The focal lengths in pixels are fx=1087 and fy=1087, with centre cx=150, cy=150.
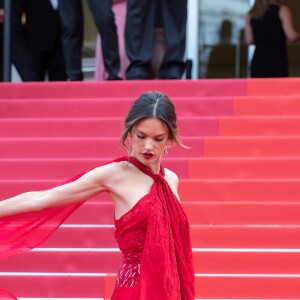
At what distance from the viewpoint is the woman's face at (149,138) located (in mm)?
4395

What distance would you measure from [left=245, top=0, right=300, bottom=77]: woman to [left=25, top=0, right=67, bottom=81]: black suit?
1846mm

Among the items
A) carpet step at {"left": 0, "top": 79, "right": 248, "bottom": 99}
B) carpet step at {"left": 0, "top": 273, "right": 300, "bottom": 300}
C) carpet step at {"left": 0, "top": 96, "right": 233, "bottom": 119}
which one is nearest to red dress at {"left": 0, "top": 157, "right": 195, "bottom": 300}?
carpet step at {"left": 0, "top": 273, "right": 300, "bottom": 300}

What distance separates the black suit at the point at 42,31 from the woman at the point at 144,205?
19.1ft

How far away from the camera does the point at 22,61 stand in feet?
34.0

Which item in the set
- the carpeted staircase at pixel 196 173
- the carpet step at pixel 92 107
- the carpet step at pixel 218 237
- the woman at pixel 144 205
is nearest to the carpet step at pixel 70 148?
the carpeted staircase at pixel 196 173

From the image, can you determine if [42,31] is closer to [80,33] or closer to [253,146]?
[80,33]

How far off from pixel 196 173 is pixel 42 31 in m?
3.02

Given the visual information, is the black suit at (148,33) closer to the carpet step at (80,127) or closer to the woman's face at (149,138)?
the carpet step at (80,127)

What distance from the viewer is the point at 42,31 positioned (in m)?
10.3

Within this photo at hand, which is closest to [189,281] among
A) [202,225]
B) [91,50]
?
[202,225]

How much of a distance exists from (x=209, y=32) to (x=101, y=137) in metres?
5.11

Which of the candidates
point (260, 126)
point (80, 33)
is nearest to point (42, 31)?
point (80, 33)

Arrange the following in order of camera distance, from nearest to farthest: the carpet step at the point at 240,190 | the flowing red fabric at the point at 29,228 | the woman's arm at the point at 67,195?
the woman's arm at the point at 67,195, the flowing red fabric at the point at 29,228, the carpet step at the point at 240,190

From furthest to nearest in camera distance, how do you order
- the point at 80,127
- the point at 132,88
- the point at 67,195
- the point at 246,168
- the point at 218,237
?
the point at 132,88, the point at 80,127, the point at 246,168, the point at 218,237, the point at 67,195
